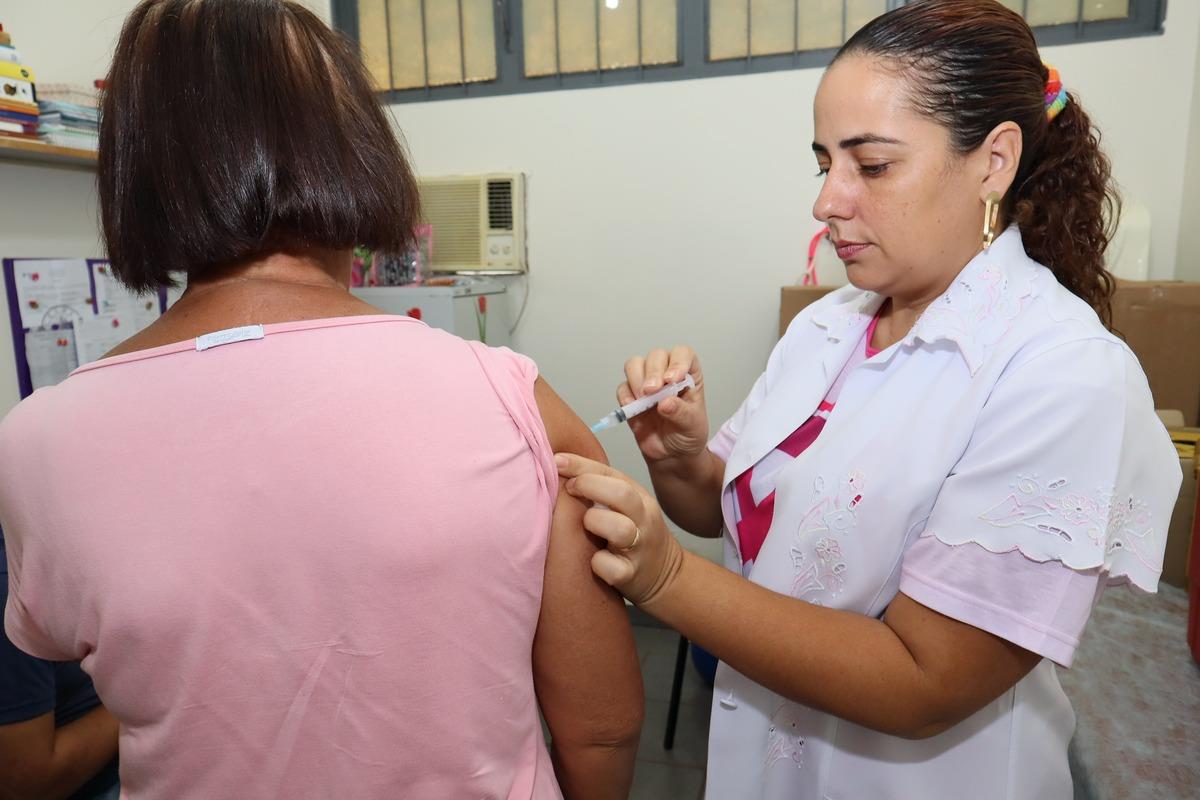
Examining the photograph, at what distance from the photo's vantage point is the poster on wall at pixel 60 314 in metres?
2.13

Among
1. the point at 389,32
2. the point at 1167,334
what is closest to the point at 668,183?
the point at 389,32

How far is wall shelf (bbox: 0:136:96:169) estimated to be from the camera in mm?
1854

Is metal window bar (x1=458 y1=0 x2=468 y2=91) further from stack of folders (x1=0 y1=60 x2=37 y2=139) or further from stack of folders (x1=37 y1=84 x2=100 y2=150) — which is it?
stack of folders (x1=0 y1=60 x2=37 y2=139)

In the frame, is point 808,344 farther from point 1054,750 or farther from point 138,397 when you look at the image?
point 138,397

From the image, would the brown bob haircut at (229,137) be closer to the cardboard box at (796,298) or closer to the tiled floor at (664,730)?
the tiled floor at (664,730)

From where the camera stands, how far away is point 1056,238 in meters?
0.96

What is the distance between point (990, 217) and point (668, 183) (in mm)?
1974

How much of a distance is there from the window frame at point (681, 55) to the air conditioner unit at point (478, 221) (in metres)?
0.36

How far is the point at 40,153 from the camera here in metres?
1.95

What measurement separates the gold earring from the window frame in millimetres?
1885

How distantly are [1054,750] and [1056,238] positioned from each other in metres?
0.65

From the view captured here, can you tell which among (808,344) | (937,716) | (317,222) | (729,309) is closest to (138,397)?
(317,222)

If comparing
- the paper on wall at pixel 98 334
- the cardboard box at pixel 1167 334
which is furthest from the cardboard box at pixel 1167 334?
the paper on wall at pixel 98 334

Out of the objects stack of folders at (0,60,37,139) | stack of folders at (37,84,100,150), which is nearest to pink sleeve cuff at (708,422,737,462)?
Answer: stack of folders at (37,84,100,150)
